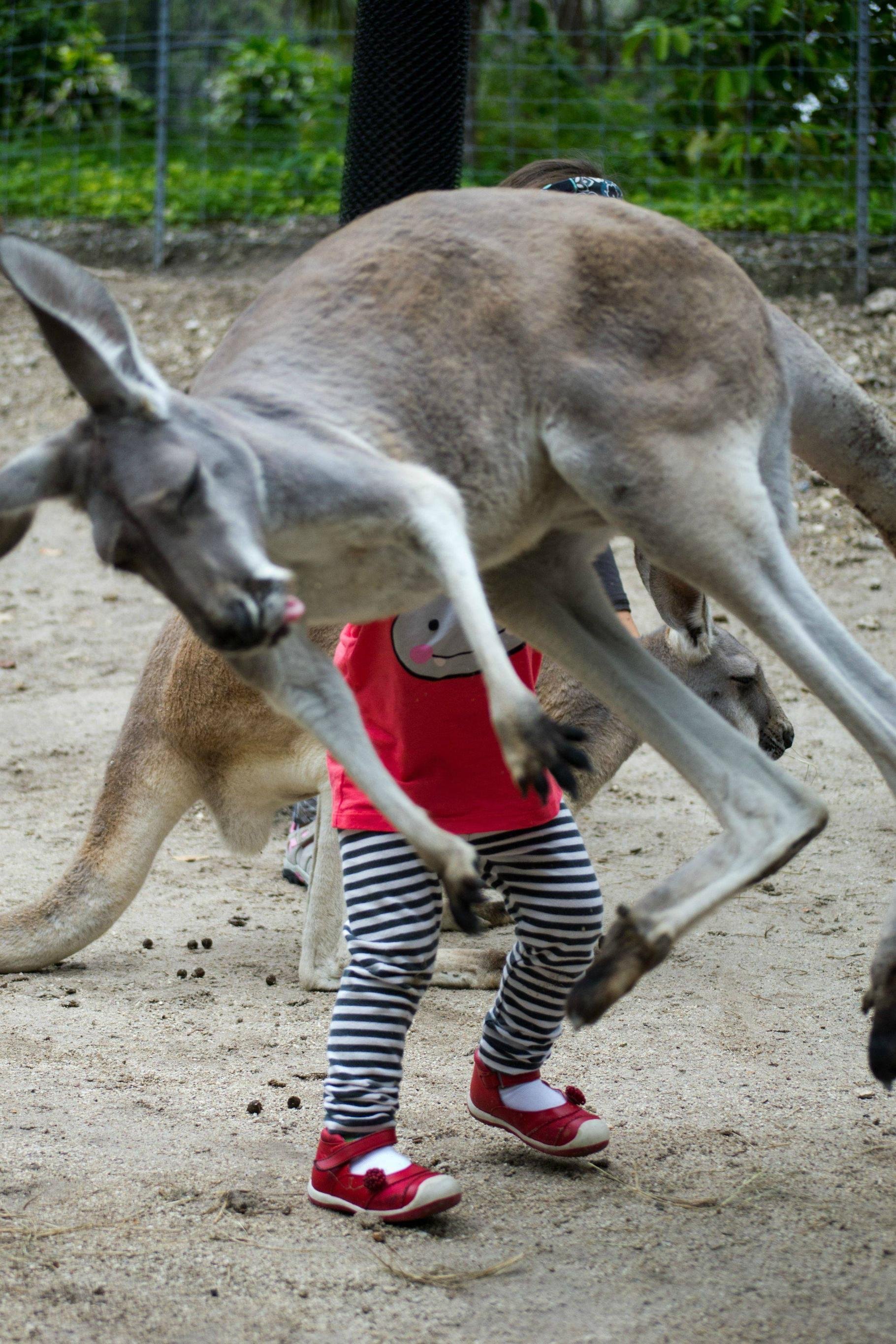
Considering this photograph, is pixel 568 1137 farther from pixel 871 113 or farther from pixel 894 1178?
pixel 871 113

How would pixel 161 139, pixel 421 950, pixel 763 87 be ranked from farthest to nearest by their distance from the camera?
1. pixel 161 139
2. pixel 763 87
3. pixel 421 950

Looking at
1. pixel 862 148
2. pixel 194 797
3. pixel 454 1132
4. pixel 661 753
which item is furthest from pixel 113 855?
pixel 862 148

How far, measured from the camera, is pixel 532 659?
3049 mm

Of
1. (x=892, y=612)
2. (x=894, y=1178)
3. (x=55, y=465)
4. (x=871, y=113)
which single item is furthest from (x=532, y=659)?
(x=871, y=113)

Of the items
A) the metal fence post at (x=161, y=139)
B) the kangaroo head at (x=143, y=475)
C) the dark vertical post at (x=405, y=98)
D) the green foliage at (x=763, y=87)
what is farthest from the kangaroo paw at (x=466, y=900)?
the metal fence post at (x=161, y=139)

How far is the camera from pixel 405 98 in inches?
151

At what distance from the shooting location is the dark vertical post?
379 centimetres

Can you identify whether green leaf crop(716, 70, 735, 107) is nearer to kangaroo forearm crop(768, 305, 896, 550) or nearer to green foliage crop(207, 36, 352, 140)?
green foliage crop(207, 36, 352, 140)

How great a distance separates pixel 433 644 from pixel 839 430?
2.71ft

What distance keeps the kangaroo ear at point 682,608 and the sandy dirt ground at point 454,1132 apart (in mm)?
834

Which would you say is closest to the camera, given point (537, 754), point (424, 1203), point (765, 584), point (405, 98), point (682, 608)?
point (537, 754)

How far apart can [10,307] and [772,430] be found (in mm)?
8300

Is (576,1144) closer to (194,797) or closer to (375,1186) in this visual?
(375,1186)

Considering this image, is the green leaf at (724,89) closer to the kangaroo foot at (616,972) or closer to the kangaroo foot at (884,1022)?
the kangaroo foot at (884,1022)
